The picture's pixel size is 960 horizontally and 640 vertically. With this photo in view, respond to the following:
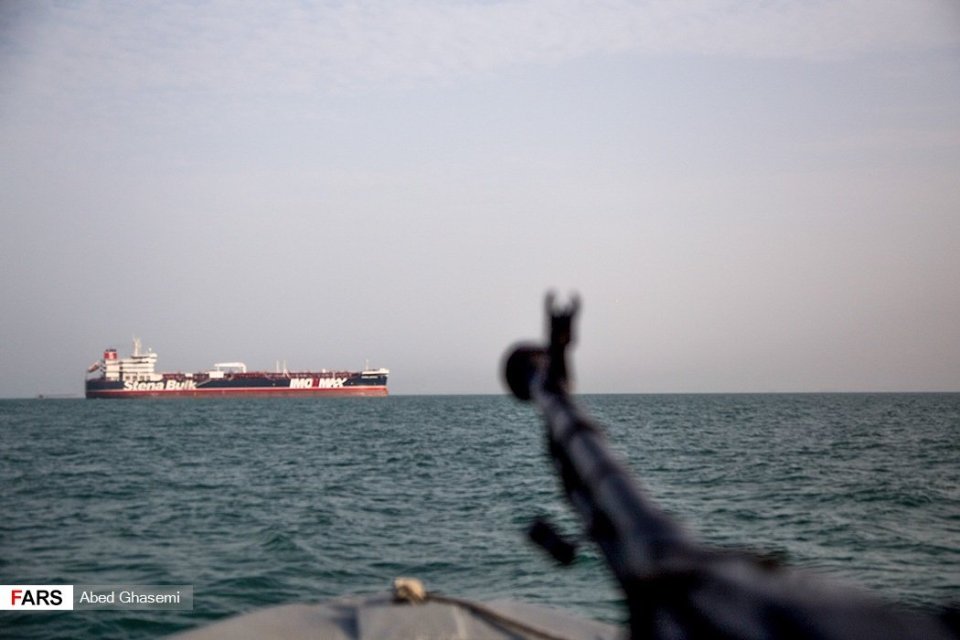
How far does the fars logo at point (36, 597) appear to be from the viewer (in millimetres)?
12219

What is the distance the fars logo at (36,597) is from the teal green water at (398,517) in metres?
0.42

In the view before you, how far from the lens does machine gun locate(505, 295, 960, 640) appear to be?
138 centimetres

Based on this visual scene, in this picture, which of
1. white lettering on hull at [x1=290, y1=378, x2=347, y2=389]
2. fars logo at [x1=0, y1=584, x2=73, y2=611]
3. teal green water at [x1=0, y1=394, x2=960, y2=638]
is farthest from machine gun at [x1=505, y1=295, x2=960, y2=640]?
white lettering on hull at [x1=290, y1=378, x2=347, y2=389]

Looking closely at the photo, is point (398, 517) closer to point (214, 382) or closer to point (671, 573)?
point (671, 573)

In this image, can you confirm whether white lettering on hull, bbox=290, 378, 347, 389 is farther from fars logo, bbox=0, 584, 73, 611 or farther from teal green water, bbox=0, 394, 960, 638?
fars logo, bbox=0, 584, 73, 611

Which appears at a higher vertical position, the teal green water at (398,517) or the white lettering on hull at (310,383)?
the white lettering on hull at (310,383)

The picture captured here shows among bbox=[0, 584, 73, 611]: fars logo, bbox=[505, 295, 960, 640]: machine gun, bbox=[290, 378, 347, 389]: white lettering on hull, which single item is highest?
bbox=[290, 378, 347, 389]: white lettering on hull

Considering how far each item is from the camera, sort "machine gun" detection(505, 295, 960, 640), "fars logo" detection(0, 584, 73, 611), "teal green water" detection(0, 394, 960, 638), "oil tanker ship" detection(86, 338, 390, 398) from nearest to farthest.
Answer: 1. "machine gun" detection(505, 295, 960, 640)
2. "fars logo" detection(0, 584, 73, 611)
3. "teal green water" detection(0, 394, 960, 638)
4. "oil tanker ship" detection(86, 338, 390, 398)

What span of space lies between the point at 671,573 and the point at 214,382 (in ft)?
428

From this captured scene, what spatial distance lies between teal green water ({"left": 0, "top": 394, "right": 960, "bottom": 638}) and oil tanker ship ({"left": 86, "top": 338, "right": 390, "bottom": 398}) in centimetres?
8348

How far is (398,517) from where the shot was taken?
20.3 meters

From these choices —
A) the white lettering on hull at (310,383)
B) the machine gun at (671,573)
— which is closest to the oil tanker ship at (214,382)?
the white lettering on hull at (310,383)

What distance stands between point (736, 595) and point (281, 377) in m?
129

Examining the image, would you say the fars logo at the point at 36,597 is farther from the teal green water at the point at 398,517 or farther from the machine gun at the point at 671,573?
the machine gun at the point at 671,573
